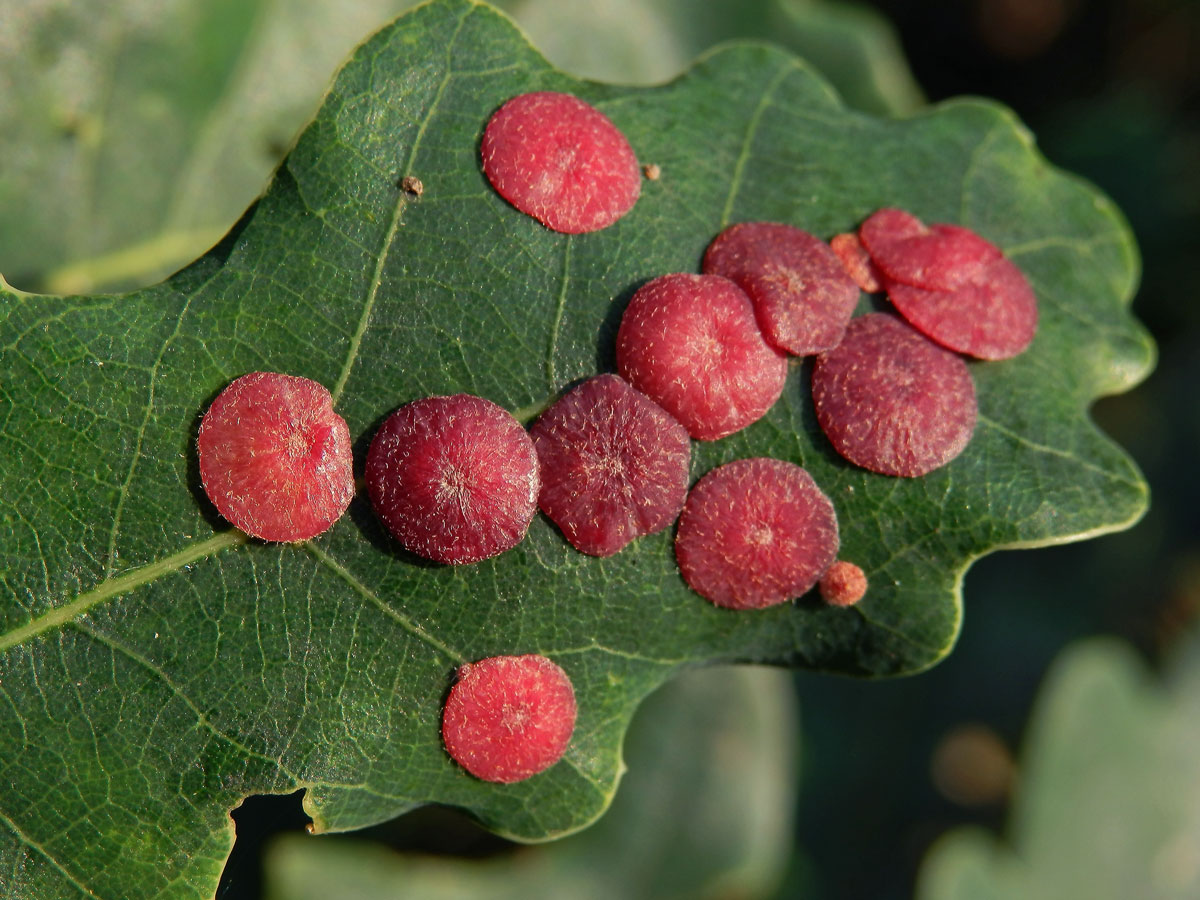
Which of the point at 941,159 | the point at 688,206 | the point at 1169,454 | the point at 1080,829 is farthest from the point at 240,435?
the point at 1169,454

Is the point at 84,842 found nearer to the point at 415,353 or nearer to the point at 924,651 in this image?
the point at 415,353

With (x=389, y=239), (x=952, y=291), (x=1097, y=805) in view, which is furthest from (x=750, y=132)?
(x=1097, y=805)

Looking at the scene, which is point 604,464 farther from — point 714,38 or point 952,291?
point 714,38

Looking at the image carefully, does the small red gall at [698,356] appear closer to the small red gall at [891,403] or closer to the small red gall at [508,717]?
the small red gall at [891,403]

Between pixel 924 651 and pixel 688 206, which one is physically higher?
pixel 688 206

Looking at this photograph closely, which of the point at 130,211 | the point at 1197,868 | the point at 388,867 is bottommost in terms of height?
the point at 388,867
